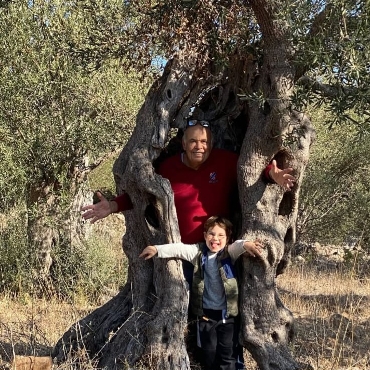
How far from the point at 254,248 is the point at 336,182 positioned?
8851mm

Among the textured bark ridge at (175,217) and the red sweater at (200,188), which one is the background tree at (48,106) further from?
the red sweater at (200,188)

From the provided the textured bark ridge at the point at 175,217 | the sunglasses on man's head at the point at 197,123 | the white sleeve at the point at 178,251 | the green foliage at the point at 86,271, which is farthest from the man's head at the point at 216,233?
the green foliage at the point at 86,271

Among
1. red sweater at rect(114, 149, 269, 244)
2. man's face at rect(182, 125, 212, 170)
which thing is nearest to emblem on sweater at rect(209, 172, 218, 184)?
red sweater at rect(114, 149, 269, 244)

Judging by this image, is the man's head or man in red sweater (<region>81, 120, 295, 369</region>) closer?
the man's head

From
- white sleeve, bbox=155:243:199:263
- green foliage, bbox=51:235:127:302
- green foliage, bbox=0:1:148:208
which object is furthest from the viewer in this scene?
green foliage, bbox=51:235:127:302

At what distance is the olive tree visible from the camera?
16.7 ft

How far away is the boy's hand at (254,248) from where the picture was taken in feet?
16.4

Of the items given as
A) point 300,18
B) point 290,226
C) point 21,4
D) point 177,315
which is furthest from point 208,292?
point 21,4

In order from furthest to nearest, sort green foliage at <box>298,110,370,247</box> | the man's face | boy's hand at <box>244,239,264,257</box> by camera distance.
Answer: green foliage at <box>298,110,370,247</box> → the man's face → boy's hand at <box>244,239,264,257</box>

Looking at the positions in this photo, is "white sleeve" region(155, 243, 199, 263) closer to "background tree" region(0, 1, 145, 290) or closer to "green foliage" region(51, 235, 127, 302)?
"background tree" region(0, 1, 145, 290)

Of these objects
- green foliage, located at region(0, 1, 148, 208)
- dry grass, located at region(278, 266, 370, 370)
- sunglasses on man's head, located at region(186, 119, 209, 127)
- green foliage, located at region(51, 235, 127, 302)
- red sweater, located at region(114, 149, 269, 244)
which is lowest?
dry grass, located at region(278, 266, 370, 370)

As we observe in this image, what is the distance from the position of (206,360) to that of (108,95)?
5.22 metres

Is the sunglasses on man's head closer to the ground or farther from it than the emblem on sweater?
farther from it

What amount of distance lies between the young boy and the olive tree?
0.45 feet
